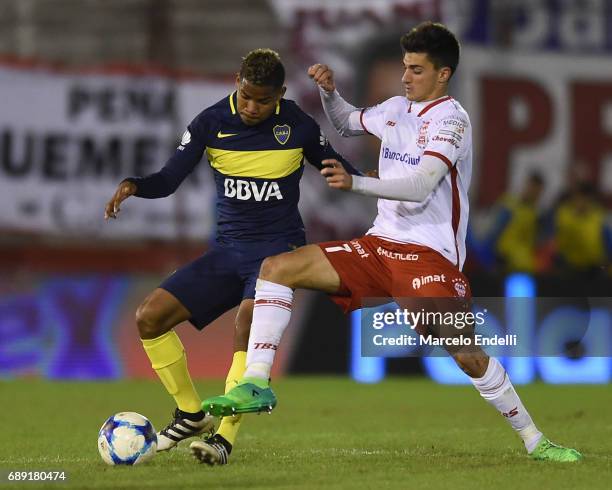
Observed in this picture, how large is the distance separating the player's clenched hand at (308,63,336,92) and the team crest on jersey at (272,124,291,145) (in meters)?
0.28

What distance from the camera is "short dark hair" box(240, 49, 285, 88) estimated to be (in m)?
6.26

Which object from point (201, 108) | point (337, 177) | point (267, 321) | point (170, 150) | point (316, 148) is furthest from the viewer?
point (201, 108)

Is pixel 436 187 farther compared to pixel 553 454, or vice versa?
pixel 553 454

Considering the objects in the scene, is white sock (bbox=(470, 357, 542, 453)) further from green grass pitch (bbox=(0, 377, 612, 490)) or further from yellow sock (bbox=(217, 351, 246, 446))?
yellow sock (bbox=(217, 351, 246, 446))

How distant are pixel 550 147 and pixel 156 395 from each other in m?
A: 6.63

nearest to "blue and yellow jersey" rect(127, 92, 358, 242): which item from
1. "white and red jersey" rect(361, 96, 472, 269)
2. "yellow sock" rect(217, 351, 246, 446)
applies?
"white and red jersey" rect(361, 96, 472, 269)

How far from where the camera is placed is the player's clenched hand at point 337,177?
18.6 feet

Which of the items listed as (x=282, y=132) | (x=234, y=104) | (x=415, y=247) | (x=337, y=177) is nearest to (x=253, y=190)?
(x=282, y=132)

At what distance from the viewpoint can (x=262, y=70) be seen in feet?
20.5

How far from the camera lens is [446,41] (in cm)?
639

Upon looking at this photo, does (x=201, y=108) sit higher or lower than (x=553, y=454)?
lower

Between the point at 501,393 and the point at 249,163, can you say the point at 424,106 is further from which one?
the point at 501,393

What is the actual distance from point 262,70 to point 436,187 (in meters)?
1.00

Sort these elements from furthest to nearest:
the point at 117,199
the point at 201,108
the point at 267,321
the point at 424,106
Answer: the point at 201,108
the point at 424,106
the point at 117,199
the point at 267,321
